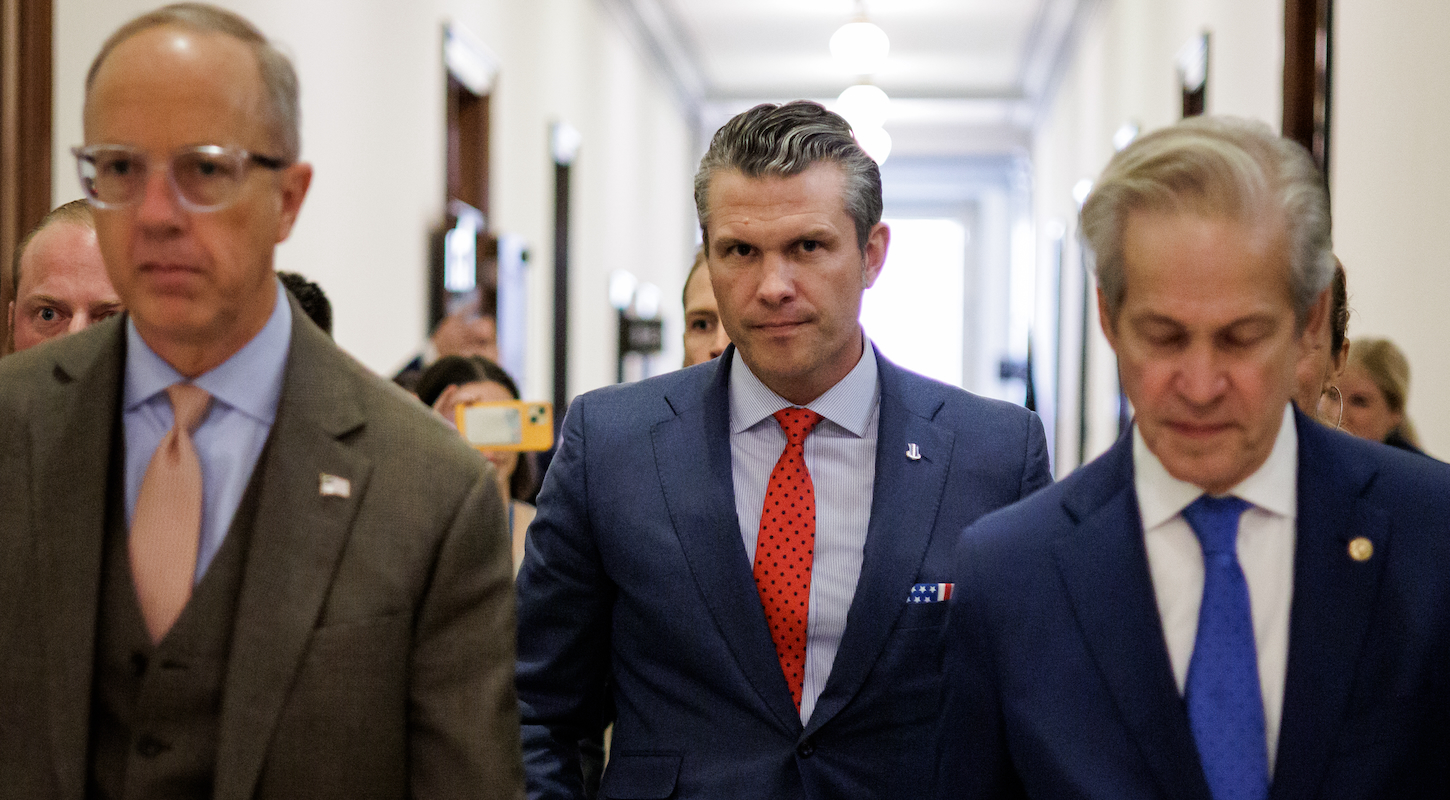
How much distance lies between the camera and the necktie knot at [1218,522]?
4.86 feet

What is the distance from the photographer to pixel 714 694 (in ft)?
7.14

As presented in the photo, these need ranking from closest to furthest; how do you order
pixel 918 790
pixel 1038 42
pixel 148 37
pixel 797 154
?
1. pixel 148 37
2. pixel 918 790
3. pixel 797 154
4. pixel 1038 42

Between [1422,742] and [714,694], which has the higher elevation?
[1422,742]

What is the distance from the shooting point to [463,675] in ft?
4.88

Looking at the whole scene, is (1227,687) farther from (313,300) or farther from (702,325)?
(702,325)

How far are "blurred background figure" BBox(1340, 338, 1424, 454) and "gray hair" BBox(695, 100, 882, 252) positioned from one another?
249cm

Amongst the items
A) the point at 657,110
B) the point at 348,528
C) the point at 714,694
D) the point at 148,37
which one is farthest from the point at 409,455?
the point at 657,110

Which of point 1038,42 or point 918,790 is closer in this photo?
point 918,790

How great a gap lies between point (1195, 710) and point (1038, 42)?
44.5ft

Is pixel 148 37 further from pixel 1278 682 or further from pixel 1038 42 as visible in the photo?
pixel 1038 42

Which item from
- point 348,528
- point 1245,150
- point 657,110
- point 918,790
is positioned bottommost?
point 918,790

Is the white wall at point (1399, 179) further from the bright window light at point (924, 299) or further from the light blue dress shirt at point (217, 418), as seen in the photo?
the bright window light at point (924, 299)

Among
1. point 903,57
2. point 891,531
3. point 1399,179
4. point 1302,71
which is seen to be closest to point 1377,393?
point 1399,179

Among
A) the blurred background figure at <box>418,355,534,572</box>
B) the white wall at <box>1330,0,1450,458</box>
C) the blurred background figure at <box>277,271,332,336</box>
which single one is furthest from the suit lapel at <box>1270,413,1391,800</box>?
the blurred background figure at <box>418,355,534,572</box>
